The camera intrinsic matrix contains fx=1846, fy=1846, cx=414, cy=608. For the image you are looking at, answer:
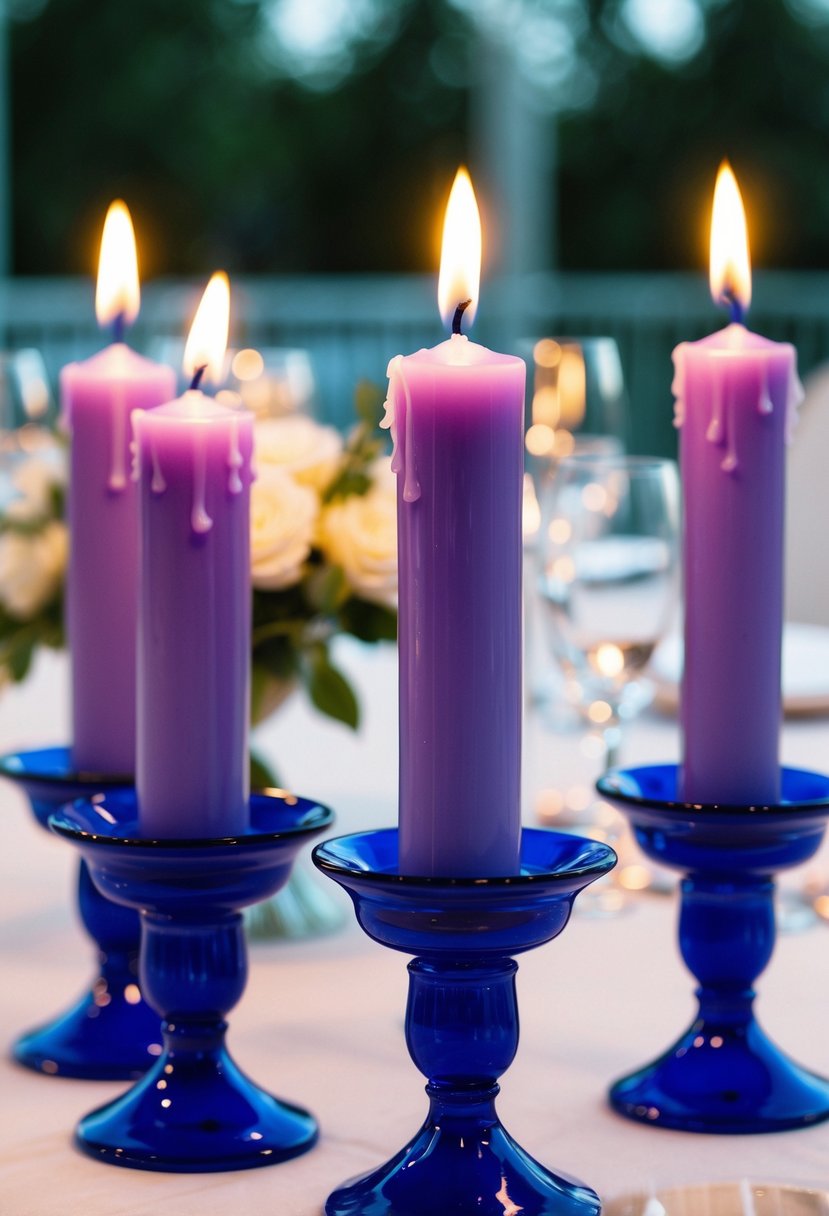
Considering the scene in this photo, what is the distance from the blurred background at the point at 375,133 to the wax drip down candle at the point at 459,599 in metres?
10.9

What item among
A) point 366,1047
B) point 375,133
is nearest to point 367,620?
point 366,1047

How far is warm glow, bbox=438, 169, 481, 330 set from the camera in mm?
532

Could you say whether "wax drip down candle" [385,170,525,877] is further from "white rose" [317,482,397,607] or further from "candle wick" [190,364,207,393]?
"white rose" [317,482,397,607]

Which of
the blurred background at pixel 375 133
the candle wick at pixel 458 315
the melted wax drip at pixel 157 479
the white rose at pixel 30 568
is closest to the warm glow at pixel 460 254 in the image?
the candle wick at pixel 458 315

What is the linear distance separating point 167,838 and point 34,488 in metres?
0.47

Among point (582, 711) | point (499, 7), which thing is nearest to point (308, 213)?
point (499, 7)

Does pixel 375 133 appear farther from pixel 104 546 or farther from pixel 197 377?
pixel 197 377

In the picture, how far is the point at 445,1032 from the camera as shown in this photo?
53 cm

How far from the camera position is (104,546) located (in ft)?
2.41

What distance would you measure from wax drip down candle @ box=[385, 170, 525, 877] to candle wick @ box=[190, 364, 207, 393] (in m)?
0.08

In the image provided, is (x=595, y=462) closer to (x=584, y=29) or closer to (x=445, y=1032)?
(x=445, y=1032)

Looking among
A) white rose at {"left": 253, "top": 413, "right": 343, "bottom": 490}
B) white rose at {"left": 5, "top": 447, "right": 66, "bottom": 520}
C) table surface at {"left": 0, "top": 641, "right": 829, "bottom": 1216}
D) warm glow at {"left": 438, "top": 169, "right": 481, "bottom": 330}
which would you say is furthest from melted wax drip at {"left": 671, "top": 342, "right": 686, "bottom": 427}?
white rose at {"left": 5, "top": 447, "right": 66, "bottom": 520}

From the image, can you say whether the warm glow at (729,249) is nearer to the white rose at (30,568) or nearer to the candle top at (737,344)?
the candle top at (737,344)

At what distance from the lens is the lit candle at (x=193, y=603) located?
1.90 feet
